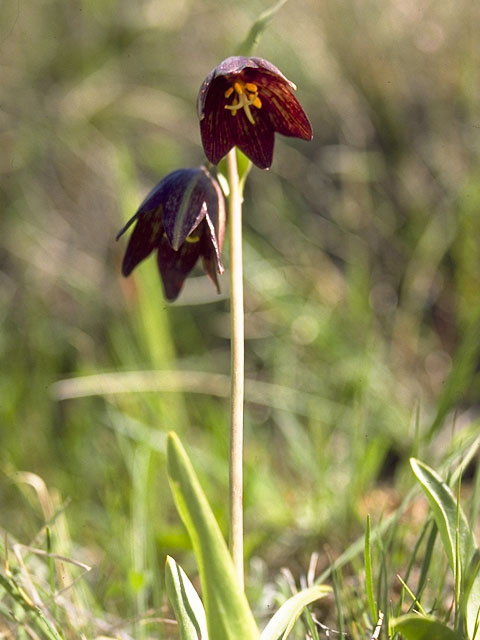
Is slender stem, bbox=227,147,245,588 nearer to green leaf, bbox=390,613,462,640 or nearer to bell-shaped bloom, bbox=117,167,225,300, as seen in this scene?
bell-shaped bloom, bbox=117,167,225,300

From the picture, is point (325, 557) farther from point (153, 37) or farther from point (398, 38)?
point (153, 37)

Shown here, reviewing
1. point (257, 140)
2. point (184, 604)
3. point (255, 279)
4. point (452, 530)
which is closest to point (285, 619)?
point (184, 604)

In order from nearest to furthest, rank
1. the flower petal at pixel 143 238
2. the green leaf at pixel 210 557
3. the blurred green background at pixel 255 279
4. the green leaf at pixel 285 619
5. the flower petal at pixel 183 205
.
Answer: the green leaf at pixel 210 557 → the green leaf at pixel 285 619 → the flower petal at pixel 183 205 → the flower petal at pixel 143 238 → the blurred green background at pixel 255 279

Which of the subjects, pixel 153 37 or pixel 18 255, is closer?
pixel 18 255

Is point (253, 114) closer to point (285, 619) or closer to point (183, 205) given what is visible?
point (183, 205)

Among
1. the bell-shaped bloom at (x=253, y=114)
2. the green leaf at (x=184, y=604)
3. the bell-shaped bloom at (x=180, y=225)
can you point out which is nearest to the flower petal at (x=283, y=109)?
the bell-shaped bloom at (x=253, y=114)

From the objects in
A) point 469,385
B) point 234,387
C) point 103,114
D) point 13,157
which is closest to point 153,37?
point 103,114

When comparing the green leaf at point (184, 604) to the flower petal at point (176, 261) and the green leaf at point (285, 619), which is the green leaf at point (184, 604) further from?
the flower petal at point (176, 261)
